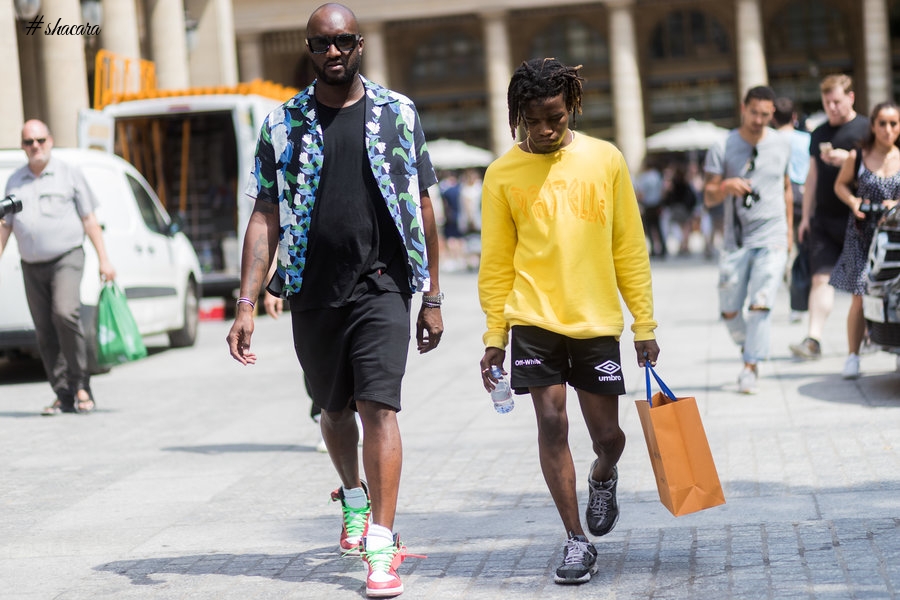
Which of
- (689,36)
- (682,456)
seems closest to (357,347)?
(682,456)

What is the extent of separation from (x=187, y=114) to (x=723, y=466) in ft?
42.8

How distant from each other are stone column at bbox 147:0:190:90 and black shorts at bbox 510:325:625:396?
23.2 metres

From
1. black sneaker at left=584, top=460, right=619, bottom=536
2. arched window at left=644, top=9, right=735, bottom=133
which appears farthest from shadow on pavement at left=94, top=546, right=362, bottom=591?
arched window at left=644, top=9, right=735, bottom=133

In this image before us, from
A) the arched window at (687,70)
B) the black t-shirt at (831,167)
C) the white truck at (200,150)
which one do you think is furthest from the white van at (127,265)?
the arched window at (687,70)

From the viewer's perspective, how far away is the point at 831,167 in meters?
10.6

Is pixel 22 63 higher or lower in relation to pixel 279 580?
higher

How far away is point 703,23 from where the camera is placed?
173ft

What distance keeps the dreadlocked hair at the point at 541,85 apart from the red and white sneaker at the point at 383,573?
1.49 metres

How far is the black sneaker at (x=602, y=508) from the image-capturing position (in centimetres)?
536

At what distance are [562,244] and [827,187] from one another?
6123 mm

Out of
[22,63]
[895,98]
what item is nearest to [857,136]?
[22,63]

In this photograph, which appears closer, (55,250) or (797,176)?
(55,250)

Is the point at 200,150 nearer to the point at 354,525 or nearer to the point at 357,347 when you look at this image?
the point at 354,525

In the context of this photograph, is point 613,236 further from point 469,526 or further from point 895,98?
point 895,98
